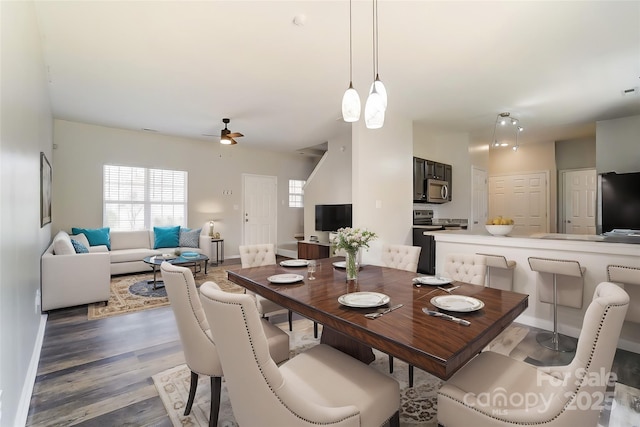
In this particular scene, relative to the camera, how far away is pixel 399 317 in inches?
53.9

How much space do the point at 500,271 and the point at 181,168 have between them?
6328 millimetres

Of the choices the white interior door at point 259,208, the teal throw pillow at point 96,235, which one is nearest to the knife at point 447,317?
the teal throw pillow at point 96,235

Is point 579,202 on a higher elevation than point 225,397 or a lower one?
higher

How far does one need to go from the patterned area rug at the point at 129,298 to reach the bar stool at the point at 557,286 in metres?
3.62

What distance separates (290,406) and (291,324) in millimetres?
2095

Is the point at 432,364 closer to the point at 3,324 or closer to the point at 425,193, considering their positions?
the point at 3,324

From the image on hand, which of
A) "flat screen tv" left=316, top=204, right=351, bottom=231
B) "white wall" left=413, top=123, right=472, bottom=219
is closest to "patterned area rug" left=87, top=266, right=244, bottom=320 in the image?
"flat screen tv" left=316, top=204, right=351, bottom=231

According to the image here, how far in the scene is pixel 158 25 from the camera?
2502mm

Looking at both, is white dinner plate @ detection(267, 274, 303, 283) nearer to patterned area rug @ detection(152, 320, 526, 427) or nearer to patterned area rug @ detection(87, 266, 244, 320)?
patterned area rug @ detection(152, 320, 526, 427)

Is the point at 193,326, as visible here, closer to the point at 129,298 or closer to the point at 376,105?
the point at 376,105

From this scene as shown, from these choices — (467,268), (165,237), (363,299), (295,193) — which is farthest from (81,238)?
(467,268)

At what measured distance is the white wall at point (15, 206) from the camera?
140cm

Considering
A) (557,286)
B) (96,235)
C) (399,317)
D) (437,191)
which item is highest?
(437,191)

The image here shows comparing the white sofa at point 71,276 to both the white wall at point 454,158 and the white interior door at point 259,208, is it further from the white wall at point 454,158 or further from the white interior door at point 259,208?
the white wall at point 454,158
